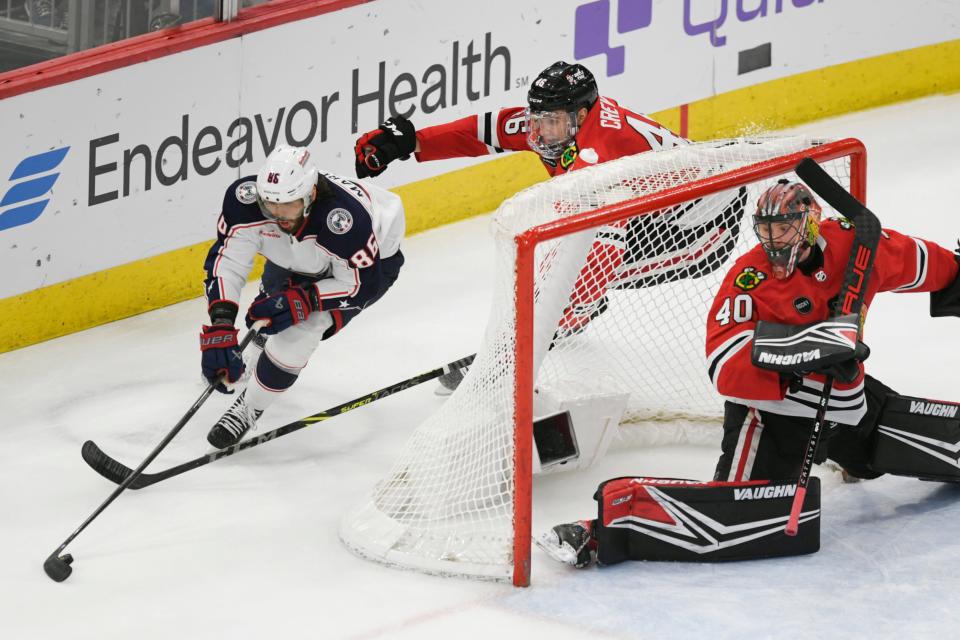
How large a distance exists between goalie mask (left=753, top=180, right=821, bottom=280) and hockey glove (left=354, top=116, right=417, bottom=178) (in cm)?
129

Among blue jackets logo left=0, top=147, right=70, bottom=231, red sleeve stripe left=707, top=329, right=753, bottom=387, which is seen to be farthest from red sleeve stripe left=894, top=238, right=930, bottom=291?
blue jackets logo left=0, top=147, right=70, bottom=231

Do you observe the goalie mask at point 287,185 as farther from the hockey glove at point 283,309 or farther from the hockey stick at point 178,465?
the hockey stick at point 178,465

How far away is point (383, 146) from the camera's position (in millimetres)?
4566

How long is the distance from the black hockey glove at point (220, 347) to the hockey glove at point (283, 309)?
8cm

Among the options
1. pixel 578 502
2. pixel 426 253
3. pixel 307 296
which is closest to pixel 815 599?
pixel 578 502

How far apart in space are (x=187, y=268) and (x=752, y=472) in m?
2.48

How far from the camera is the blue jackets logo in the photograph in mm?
5000

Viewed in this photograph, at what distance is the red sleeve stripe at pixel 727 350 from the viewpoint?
368 centimetres

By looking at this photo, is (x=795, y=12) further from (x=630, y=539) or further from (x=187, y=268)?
(x=630, y=539)

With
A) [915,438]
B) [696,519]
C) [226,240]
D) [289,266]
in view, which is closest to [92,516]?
[226,240]

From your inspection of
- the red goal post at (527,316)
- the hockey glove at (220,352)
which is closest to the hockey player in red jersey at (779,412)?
the red goal post at (527,316)

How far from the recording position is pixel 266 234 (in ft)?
14.3

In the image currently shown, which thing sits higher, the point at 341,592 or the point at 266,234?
the point at 266,234

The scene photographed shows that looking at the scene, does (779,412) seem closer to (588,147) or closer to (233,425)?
(588,147)
